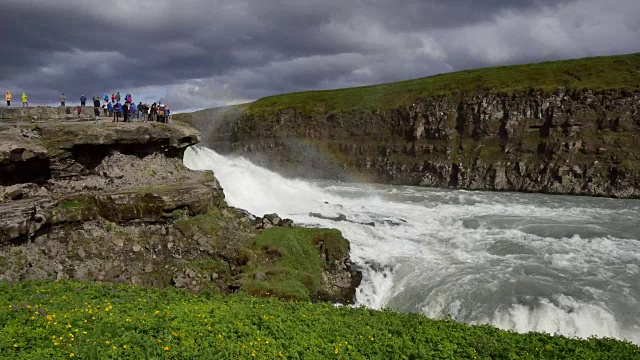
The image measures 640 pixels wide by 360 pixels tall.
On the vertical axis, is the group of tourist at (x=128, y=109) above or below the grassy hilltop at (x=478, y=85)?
below

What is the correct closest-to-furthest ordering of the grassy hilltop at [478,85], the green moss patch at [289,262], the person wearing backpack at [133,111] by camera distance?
the green moss patch at [289,262], the person wearing backpack at [133,111], the grassy hilltop at [478,85]

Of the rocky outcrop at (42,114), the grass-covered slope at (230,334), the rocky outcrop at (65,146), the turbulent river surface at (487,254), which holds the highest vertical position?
the rocky outcrop at (42,114)

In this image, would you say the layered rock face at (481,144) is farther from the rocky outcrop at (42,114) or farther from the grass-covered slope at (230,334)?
the grass-covered slope at (230,334)

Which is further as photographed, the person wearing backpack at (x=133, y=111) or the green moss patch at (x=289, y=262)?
the person wearing backpack at (x=133, y=111)

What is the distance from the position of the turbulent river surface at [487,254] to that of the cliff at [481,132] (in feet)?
51.8

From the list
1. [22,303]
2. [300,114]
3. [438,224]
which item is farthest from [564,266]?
[300,114]

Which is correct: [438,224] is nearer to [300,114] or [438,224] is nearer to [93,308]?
[93,308]

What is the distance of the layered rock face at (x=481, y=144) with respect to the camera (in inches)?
2616

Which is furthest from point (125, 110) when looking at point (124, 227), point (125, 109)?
point (124, 227)

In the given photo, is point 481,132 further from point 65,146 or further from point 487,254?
point 65,146

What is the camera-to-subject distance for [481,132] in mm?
78938

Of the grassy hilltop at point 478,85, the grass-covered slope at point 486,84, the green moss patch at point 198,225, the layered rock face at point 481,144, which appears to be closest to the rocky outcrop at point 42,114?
the green moss patch at point 198,225

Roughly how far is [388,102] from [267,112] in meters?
31.9

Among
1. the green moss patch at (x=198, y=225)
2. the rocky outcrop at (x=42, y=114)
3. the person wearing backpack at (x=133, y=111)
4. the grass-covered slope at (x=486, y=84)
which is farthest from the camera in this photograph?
the grass-covered slope at (x=486, y=84)
